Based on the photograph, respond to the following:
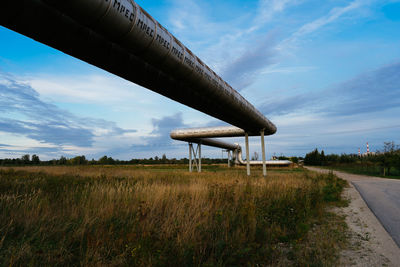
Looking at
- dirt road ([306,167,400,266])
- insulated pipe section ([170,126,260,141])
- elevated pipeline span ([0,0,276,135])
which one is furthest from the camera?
insulated pipe section ([170,126,260,141])

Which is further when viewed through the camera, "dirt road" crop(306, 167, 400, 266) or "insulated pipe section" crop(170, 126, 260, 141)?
"insulated pipe section" crop(170, 126, 260, 141)

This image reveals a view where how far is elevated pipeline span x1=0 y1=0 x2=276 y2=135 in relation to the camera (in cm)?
548

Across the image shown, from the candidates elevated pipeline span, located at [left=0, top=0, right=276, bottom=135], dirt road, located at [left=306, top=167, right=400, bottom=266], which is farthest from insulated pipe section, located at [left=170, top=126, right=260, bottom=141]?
dirt road, located at [left=306, top=167, right=400, bottom=266]

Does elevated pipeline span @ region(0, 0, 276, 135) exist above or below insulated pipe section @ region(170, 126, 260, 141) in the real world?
above

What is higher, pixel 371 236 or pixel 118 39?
pixel 118 39

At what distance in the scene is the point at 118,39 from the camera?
6488mm

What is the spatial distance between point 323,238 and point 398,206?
603 cm

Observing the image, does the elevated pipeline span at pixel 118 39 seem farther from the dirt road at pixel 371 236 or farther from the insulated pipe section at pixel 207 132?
the insulated pipe section at pixel 207 132

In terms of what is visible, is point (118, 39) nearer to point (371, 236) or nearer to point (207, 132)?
point (371, 236)

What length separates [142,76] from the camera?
9312mm

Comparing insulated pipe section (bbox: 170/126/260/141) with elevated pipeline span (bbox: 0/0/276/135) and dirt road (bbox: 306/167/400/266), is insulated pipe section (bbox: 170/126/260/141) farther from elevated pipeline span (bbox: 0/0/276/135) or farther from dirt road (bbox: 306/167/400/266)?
dirt road (bbox: 306/167/400/266)

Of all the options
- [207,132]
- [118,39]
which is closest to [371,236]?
[118,39]

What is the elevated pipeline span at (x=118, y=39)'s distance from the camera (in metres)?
5.48

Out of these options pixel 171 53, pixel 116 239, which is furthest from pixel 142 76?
pixel 116 239
